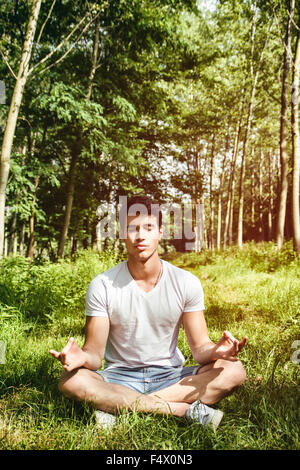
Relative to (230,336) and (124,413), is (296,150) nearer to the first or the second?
(230,336)

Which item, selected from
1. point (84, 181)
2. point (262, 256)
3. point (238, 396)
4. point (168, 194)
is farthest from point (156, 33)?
point (238, 396)

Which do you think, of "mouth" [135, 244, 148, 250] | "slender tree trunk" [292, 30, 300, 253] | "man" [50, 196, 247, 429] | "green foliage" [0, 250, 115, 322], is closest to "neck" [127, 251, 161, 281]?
"man" [50, 196, 247, 429]

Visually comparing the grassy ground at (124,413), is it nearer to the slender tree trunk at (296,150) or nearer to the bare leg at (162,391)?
the bare leg at (162,391)

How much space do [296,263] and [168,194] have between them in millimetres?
11119

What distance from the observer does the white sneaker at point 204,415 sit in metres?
2.21

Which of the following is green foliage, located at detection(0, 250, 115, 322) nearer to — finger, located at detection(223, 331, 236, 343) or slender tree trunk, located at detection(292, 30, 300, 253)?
finger, located at detection(223, 331, 236, 343)

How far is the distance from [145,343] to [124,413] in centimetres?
51

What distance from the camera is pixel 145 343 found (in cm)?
249

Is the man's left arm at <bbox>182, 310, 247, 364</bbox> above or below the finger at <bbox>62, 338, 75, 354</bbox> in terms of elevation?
below

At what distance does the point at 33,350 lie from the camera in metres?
3.59

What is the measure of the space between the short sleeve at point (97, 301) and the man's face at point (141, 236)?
0.38 meters

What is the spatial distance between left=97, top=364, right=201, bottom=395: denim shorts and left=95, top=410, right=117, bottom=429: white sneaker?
24cm

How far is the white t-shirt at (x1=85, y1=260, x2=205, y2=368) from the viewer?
2457 mm
